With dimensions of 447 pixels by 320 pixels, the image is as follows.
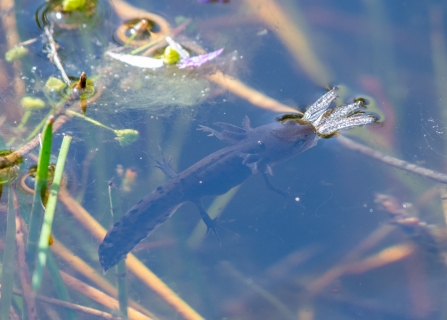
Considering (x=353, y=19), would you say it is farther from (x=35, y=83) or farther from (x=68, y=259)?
(x=68, y=259)

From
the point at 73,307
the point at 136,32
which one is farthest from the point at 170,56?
the point at 73,307

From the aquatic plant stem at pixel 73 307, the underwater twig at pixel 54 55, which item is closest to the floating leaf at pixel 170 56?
the underwater twig at pixel 54 55

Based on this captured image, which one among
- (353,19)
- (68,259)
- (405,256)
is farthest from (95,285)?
(353,19)

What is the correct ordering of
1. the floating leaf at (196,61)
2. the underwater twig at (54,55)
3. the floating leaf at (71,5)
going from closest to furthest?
the underwater twig at (54,55), the floating leaf at (196,61), the floating leaf at (71,5)

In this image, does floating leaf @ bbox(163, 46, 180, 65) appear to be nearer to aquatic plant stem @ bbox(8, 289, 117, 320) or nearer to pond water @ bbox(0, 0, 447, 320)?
pond water @ bbox(0, 0, 447, 320)

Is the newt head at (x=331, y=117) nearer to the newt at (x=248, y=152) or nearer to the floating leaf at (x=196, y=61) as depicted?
the newt at (x=248, y=152)
